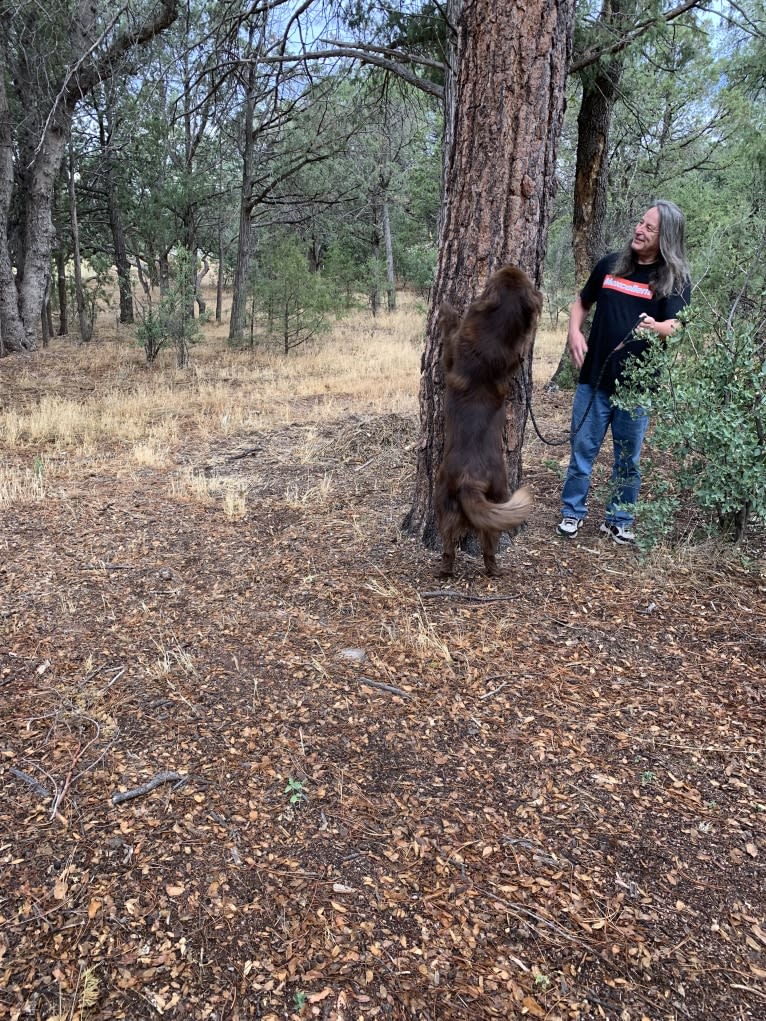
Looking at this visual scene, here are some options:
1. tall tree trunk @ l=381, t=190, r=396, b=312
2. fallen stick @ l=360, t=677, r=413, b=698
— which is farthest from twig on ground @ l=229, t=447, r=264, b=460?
tall tree trunk @ l=381, t=190, r=396, b=312

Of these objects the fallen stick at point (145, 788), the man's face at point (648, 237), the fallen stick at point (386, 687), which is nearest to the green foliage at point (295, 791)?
the fallen stick at point (145, 788)

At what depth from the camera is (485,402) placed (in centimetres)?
358

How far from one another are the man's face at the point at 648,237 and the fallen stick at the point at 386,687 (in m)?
2.98

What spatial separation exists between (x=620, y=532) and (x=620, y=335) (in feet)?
4.22

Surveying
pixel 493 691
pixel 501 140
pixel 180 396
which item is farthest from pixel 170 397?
pixel 493 691

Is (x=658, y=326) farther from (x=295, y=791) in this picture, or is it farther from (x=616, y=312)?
(x=295, y=791)

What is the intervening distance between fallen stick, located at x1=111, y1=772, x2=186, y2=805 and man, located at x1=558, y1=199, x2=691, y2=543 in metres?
2.95

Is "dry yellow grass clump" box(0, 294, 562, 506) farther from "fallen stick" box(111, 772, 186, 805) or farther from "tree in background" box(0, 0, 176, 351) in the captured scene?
"fallen stick" box(111, 772, 186, 805)

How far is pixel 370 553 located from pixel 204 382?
833cm

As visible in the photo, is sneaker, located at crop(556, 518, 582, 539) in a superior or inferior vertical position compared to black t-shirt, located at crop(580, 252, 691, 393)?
inferior

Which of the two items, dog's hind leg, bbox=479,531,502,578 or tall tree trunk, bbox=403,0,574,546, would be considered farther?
dog's hind leg, bbox=479,531,502,578

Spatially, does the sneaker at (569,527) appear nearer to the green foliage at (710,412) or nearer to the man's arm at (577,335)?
the green foliage at (710,412)

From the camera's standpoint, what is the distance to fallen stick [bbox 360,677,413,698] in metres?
2.93

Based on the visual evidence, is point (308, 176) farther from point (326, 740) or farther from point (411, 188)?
point (326, 740)
